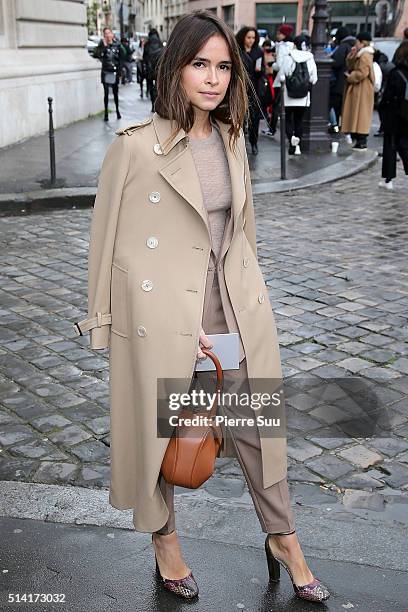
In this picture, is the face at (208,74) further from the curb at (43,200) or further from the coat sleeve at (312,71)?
the coat sleeve at (312,71)

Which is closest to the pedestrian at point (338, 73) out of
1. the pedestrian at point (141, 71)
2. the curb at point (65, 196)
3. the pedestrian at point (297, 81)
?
the pedestrian at point (297, 81)

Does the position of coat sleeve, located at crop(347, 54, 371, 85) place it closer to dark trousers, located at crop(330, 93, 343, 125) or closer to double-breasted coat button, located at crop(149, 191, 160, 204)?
dark trousers, located at crop(330, 93, 343, 125)

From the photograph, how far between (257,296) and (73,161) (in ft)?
33.3

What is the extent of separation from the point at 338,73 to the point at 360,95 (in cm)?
221

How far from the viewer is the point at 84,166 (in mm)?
11945

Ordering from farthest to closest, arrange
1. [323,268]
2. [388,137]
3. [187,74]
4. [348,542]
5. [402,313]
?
1. [388,137]
2. [323,268]
3. [402,313]
4. [348,542]
5. [187,74]

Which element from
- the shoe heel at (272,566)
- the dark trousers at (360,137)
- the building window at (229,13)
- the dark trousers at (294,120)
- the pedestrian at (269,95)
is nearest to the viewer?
the shoe heel at (272,566)

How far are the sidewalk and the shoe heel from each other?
7.38 m

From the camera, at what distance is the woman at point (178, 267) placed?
2537 millimetres

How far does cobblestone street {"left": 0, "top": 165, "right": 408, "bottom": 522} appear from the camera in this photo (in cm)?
372

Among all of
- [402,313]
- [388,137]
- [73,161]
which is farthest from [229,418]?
[73,161]

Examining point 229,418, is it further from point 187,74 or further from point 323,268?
point 323,268

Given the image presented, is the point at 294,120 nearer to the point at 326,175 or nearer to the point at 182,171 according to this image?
the point at 326,175

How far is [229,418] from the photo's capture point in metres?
2.71
